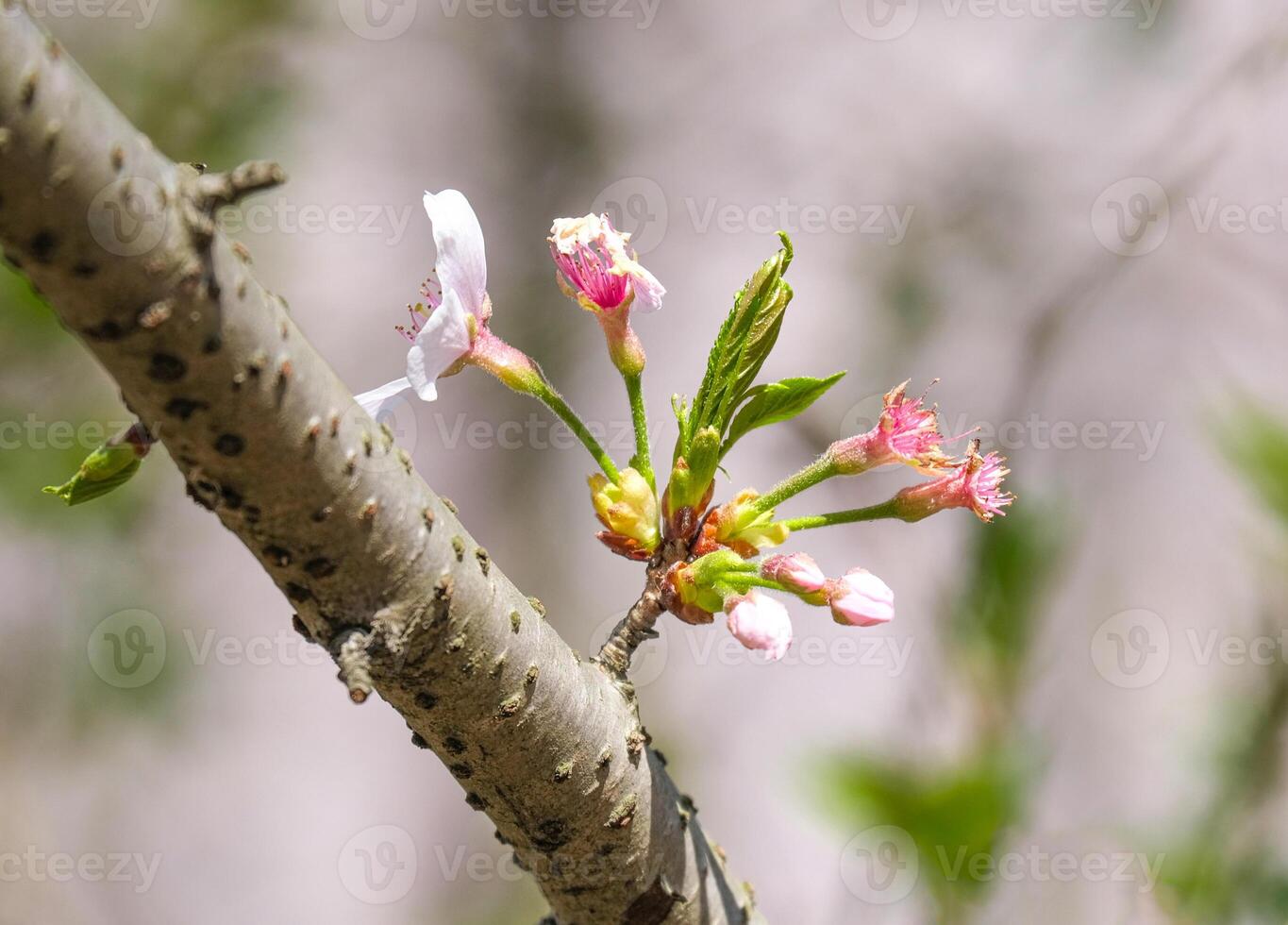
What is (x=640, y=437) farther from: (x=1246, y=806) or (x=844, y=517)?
(x=1246, y=806)

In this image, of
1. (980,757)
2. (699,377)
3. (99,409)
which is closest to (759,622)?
(980,757)

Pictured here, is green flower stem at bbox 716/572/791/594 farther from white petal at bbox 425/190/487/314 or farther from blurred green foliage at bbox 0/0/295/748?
blurred green foliage at bbox 0/0/295/748

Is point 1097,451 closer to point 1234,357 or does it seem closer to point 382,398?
point 1234,357

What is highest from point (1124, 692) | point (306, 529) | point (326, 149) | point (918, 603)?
point (326, 149)

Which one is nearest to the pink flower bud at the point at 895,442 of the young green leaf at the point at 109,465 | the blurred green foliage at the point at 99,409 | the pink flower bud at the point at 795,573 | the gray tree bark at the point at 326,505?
the pink flower bud at the point at 795,573

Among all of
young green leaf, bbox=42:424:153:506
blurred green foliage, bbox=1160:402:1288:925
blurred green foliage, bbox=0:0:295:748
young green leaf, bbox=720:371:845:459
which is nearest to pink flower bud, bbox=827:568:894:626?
young green leaf, bbox=720:371:845:459

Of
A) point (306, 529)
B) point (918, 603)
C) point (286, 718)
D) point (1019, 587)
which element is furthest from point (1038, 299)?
point (306, 529)

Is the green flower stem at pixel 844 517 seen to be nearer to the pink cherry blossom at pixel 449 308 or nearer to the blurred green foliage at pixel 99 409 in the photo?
the pink cherry blossom at pixel 449 308
